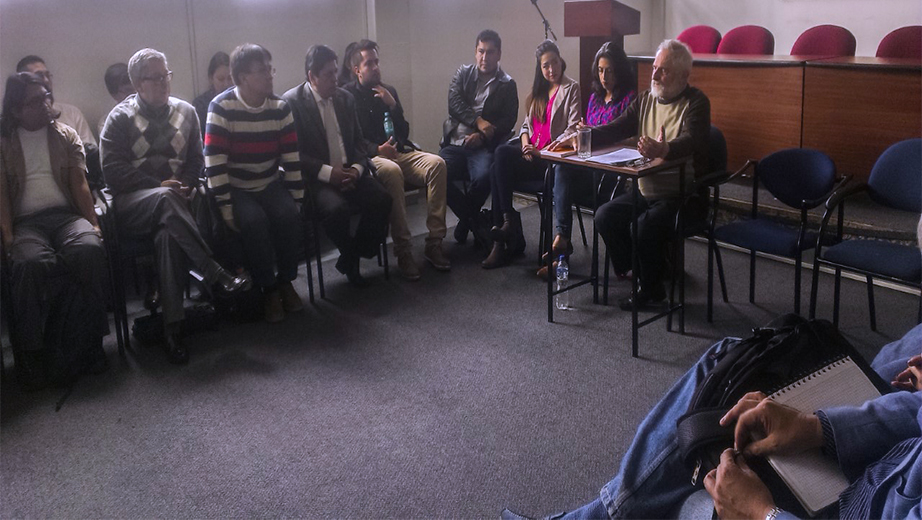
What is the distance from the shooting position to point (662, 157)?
11.5ft

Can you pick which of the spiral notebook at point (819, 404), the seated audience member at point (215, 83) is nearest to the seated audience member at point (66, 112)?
the seated audience member at point (215, 83)

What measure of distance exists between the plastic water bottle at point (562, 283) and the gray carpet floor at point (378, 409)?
7 centimetres

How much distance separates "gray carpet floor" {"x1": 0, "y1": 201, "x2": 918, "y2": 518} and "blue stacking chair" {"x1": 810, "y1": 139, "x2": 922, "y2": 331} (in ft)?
1.31

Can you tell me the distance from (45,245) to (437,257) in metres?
2.00

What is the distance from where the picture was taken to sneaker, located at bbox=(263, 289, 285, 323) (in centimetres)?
392

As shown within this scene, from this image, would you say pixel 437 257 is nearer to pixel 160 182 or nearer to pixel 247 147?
pixel 247 147

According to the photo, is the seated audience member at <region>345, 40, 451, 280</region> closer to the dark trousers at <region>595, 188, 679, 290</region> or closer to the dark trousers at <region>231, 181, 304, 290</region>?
the dark trousers at <region>231, 181, 304, 290</region>

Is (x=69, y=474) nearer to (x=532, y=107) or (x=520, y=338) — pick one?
(x=520, y=338)

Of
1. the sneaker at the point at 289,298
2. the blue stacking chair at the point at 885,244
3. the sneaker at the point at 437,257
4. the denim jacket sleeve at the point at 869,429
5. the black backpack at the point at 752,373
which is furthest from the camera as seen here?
the sneaker at the point at 437,257

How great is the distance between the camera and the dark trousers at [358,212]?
4.22m

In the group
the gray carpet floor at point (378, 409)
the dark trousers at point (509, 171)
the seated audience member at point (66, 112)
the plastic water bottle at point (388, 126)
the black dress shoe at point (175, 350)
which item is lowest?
the gray carpet floor at point (378, 409)

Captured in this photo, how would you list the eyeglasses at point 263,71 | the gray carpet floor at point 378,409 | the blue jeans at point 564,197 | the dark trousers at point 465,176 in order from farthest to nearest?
the dark trousers at point 465,176
the blue jeans at point 564,197
the eyeglasses at point 263,71
the gray carpet floor at point 378,409

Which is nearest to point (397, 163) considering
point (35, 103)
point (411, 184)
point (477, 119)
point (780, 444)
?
point (411, 184)

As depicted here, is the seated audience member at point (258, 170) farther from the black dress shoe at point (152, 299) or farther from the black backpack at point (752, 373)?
the black backpack at point (752, 373)
